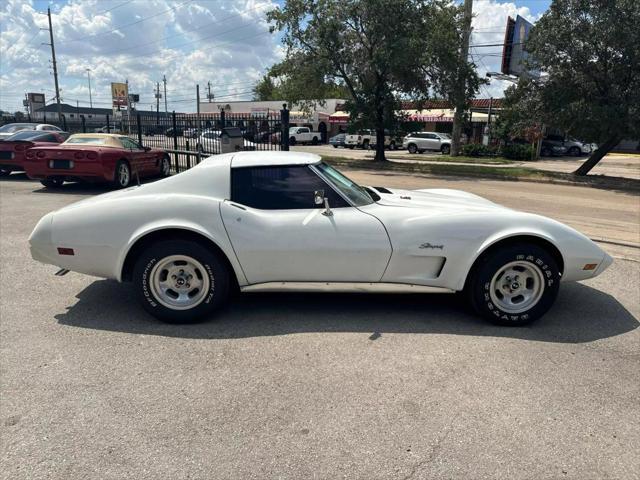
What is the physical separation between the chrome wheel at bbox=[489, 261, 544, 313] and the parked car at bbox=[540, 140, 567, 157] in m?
Answer: 37.3

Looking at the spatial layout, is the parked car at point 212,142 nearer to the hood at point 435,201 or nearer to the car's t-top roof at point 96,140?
the car's t-top roof at point 96,140

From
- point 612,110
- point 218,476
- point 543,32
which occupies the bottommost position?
point 218,476

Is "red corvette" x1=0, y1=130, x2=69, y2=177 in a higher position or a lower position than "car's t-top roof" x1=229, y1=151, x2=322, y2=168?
lower

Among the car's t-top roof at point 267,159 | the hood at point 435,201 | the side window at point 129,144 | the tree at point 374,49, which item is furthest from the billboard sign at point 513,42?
the car's t-top roof at point 267,159

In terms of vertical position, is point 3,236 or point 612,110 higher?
point 612,110

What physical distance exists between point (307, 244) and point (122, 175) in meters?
8.69

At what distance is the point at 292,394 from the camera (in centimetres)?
304

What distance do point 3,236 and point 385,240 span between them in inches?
233

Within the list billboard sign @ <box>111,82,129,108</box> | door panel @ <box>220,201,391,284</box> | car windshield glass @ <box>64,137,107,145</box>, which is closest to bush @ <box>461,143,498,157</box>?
billboard sign @ <box>111,82,129,108</box>

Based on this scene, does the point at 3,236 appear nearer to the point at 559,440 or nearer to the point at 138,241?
the point at 138,241

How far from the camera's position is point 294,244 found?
12.6 feet

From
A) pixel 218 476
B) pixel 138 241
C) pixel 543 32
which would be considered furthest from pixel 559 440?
pixel 543 32

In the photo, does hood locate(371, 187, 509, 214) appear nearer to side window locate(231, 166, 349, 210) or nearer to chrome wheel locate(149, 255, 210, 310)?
side window locate(231, 166, 349, 210)

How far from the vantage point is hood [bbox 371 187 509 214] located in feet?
13.5
